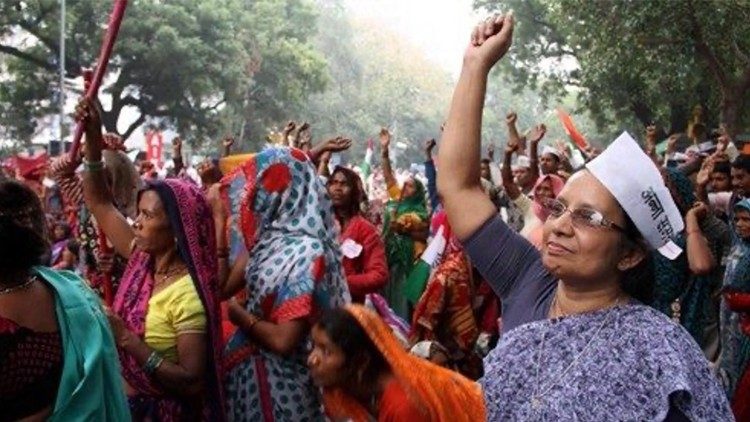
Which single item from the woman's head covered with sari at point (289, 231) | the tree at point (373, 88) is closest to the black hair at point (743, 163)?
the woman's head covered with sari at point (289, 231)

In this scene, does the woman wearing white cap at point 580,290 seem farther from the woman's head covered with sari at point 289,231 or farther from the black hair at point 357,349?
the woman's head covered with sari at point 289,231

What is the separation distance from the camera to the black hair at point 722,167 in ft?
25.8

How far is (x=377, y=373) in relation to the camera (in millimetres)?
3396

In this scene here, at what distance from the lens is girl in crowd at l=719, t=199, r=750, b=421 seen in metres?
5.71

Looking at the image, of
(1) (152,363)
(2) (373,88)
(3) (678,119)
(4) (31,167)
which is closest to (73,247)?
(1) (152,363)

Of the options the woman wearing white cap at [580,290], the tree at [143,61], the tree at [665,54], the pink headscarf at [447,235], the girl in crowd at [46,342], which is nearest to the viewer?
the woman wearing white cap at [580,290]

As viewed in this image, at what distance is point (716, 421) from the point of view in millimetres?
2258

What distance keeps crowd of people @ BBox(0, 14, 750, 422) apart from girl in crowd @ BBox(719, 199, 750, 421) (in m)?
0.01

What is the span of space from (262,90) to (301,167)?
141 feet

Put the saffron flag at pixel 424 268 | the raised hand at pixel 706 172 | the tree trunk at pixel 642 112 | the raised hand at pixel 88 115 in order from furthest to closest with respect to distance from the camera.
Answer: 1. the tree trunk at pixel 642 112
2. the raised hand at pixel 706 172
3. the saffron flag at pixel 424 268
4. the raised hand at pixel 88 115

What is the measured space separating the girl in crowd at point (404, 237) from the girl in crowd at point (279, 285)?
16.1 ft

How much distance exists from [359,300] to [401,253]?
2.81 meters

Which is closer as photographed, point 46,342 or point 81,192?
point 46,342

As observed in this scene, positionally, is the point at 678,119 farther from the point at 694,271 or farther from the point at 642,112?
the point at 694,271
